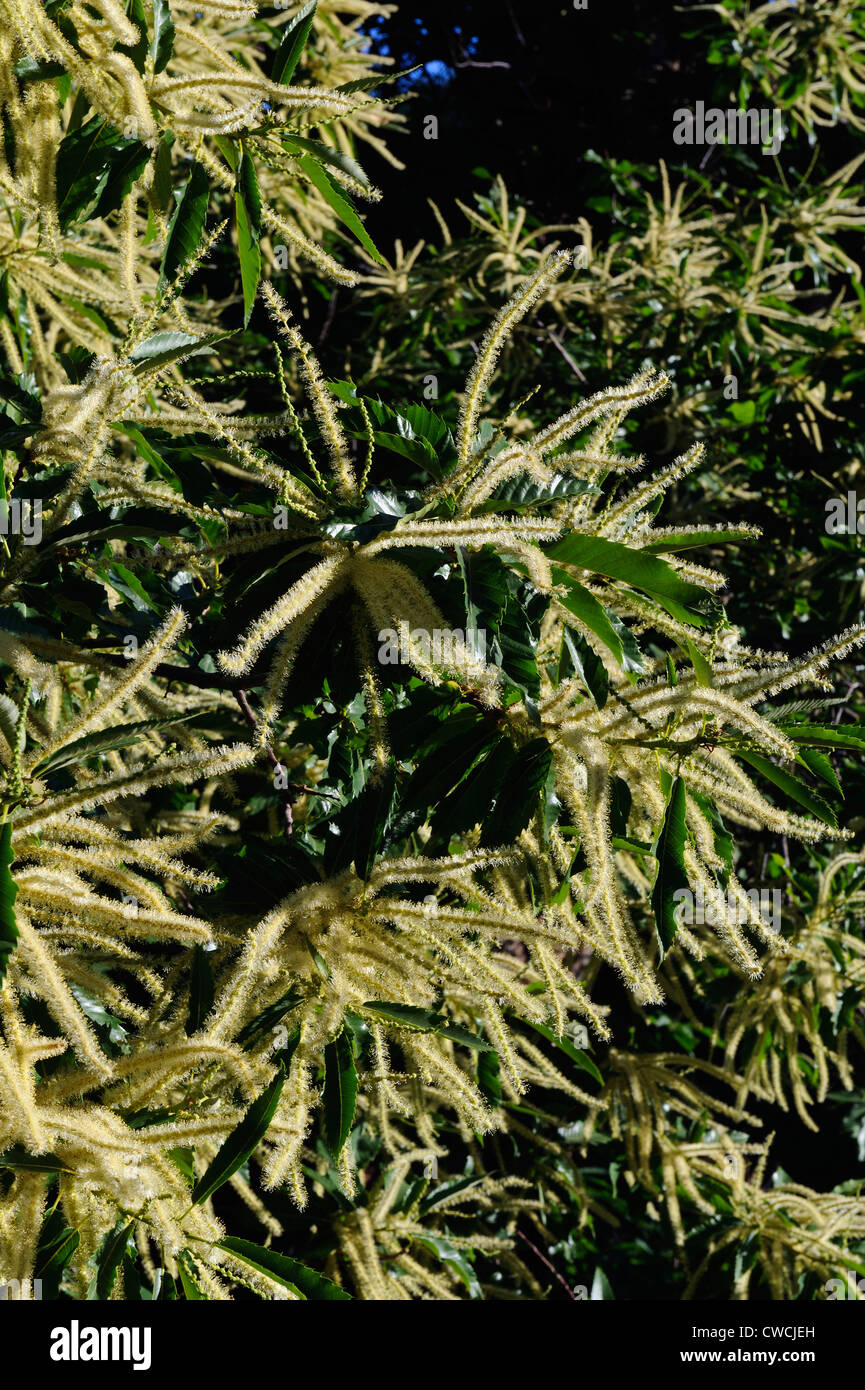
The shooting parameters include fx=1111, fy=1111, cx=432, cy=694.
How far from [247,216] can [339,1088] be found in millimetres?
1402

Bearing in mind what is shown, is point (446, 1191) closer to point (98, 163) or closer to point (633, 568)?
point (633, 568)

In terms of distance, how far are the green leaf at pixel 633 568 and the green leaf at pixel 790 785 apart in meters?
0.21

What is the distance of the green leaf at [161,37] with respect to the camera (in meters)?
1.70

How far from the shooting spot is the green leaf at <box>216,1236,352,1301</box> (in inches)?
59.1

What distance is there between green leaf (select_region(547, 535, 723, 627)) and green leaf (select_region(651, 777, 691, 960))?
0.25m

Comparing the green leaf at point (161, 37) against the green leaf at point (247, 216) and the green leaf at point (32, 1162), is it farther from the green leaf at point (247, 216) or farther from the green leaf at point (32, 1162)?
the green leaf at point (32, 1162)

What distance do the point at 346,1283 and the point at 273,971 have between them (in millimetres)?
1645

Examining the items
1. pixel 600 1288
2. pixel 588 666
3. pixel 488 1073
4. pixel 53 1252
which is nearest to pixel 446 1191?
pixel 600 1288

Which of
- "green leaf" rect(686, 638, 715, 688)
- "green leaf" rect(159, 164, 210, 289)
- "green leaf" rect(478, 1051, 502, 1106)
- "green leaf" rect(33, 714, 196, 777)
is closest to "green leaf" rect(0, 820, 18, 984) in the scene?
"green leaf" rect(33, 714, 196, 777)

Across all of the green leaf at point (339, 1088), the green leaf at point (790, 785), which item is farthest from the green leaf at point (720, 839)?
the green leaf at point (339, 1088)

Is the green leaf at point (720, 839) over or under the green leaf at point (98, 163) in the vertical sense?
under

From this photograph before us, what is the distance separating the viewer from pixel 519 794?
1596mm

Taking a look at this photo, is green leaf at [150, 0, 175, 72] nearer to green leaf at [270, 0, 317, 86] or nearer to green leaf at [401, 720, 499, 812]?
green leaf at [270, 0, 317, 86]

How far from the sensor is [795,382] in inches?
175
